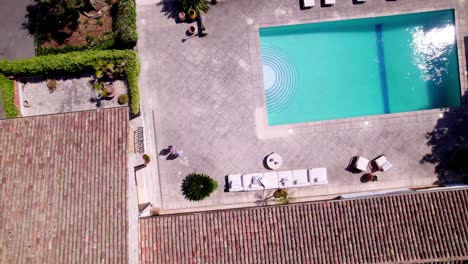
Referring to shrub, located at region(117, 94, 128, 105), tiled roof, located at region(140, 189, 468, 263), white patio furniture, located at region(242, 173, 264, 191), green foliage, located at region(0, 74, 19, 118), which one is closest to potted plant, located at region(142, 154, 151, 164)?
shrub, located at region(117, 94, 128, 105)

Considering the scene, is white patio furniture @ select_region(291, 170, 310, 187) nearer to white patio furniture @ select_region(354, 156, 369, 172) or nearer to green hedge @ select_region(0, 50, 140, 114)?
white patio furniture @ select_region(354, 156, 369, 172)

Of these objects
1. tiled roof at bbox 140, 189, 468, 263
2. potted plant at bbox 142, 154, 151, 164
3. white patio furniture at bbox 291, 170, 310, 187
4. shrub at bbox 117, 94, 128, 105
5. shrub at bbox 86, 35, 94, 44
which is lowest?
tiled roof at bbox 140, 189, 468, 263

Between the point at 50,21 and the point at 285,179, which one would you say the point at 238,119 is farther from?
the point at 50,21

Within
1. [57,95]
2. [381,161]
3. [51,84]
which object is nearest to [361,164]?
[381,161]

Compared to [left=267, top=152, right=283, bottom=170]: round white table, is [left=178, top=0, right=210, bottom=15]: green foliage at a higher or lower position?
higher

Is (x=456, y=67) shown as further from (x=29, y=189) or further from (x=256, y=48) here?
(x=29, y=189)

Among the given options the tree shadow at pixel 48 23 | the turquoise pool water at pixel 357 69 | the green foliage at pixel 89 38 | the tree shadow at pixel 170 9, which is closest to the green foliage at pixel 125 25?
the green foliage at pixel 89 38

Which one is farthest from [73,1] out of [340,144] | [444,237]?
[444,237]

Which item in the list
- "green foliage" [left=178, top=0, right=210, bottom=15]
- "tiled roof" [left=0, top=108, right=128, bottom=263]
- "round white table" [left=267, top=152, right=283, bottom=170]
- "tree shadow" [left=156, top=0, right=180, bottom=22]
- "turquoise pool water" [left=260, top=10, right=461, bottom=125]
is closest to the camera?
"tiled roof" [left=0, top=108, right=128, bottom=263]
